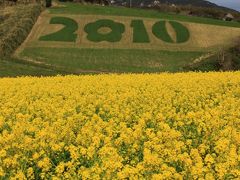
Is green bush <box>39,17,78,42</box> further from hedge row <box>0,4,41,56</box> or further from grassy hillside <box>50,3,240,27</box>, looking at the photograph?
grassy hillside <box>50,3,240,27</box>

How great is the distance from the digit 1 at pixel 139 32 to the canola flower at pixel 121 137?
35.5 metres

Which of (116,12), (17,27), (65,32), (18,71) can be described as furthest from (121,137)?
(116,12)

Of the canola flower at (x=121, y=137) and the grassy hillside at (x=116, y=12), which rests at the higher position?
the canola flower at (x=121, y=137)

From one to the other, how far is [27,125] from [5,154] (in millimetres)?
2655

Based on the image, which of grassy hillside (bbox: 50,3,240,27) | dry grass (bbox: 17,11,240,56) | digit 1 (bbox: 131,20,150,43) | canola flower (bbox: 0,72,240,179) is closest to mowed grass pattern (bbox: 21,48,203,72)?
dry grass (bbox: 17,11,240,56)

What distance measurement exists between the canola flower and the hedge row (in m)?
30.4

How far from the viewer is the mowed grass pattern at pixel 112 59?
45438 millimetres

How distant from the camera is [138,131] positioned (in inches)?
417

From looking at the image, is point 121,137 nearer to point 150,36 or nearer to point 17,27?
point 17,27

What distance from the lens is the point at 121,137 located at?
34.0 ft

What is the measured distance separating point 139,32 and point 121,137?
46.0m

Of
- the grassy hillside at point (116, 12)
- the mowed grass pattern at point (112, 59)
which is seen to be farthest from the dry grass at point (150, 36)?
the grassy hillside at point (116, 12)

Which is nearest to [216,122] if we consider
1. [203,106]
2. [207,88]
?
[203,106]

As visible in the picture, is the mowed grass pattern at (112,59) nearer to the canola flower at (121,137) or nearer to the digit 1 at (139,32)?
the digit 1 at (139,32)
